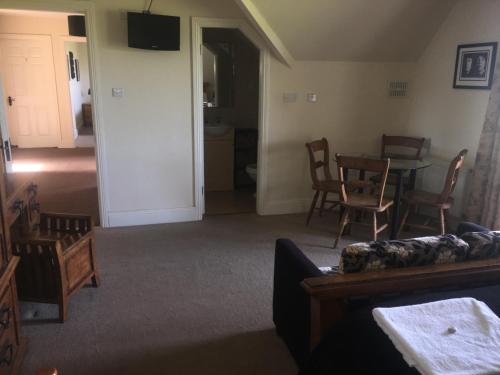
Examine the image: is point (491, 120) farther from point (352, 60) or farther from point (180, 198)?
point (180, 198)

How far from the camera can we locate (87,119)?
418 inches

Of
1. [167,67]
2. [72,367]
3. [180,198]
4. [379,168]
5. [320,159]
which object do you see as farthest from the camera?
[320,159]

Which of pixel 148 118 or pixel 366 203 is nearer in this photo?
pixel 366 203

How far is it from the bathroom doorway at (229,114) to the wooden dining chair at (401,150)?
1516 millimetres

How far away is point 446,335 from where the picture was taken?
58.1 inches

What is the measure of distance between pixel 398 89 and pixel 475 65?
0.87m

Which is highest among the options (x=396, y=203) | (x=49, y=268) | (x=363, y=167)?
(x=363, y=167)

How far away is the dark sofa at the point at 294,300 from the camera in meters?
2.00

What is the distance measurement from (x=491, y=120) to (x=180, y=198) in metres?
2.94

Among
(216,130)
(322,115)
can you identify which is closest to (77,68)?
(216,130)

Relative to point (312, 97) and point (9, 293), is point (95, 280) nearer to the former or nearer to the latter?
point (9, 293)

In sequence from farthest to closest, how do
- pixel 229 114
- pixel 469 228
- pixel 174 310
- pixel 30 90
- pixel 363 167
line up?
pixel 30 90 → pixel 229 114 → pixel 363 167 → pixel 174 310 → pixel 469 228

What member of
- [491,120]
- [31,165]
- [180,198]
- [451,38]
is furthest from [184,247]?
[31,165]

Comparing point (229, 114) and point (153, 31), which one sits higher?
point (153, 31)
